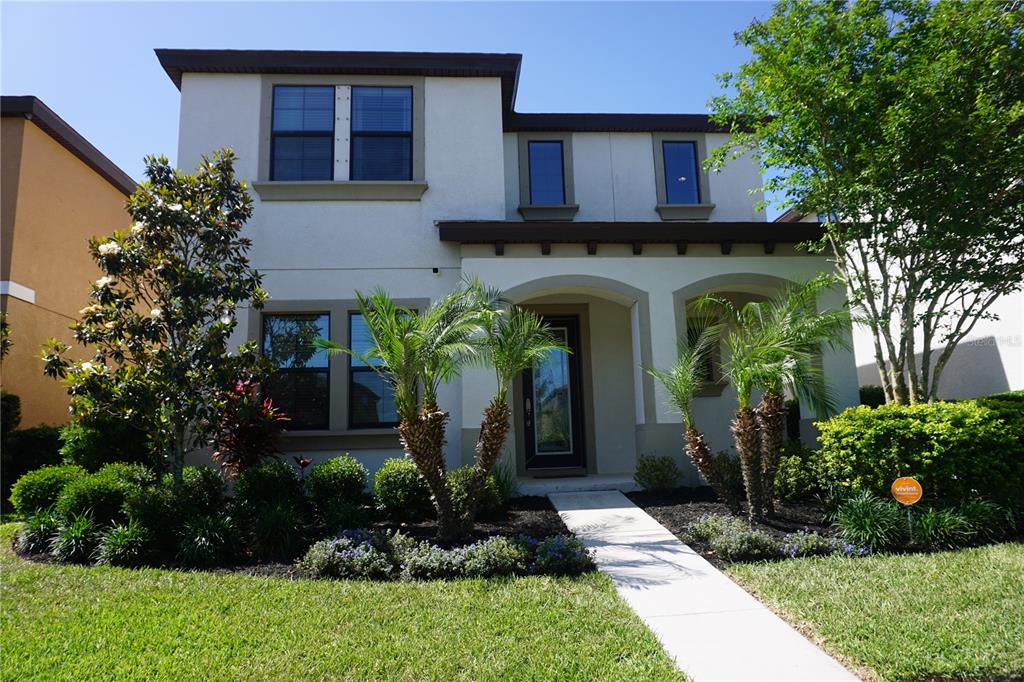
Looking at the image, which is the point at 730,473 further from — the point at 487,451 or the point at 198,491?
the point at 198,491

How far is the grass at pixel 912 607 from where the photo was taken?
3.75 metres

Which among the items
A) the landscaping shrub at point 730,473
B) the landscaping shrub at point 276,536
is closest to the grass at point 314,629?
the landscaping shrub at point 276,536

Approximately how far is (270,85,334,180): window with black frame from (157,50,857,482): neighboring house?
24mm

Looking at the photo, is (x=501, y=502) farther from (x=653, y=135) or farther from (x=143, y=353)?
(x=653, y=135)

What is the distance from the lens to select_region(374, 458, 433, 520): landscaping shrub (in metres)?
7.89

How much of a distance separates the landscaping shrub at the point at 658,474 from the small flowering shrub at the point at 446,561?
338 centimetres

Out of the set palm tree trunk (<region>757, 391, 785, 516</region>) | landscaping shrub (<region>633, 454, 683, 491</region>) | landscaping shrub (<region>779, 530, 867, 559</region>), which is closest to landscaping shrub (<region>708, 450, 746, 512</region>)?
landscaping shrub (<region>633, 454, 683, 491</region>)

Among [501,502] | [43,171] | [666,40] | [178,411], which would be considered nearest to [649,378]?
[501,502]

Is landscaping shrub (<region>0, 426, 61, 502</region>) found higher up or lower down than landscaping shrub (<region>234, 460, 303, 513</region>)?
higher up

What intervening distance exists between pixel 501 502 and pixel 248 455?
367 cm

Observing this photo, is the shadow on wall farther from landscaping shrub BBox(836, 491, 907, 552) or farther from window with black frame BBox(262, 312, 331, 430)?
window with black frame BBox(262, 312, 331, 430)

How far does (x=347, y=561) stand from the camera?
19.1 ft

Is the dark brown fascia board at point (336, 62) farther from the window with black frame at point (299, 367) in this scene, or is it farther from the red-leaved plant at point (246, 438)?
the red-leaved plant at point (246, 438)

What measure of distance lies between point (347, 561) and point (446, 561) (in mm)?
976
